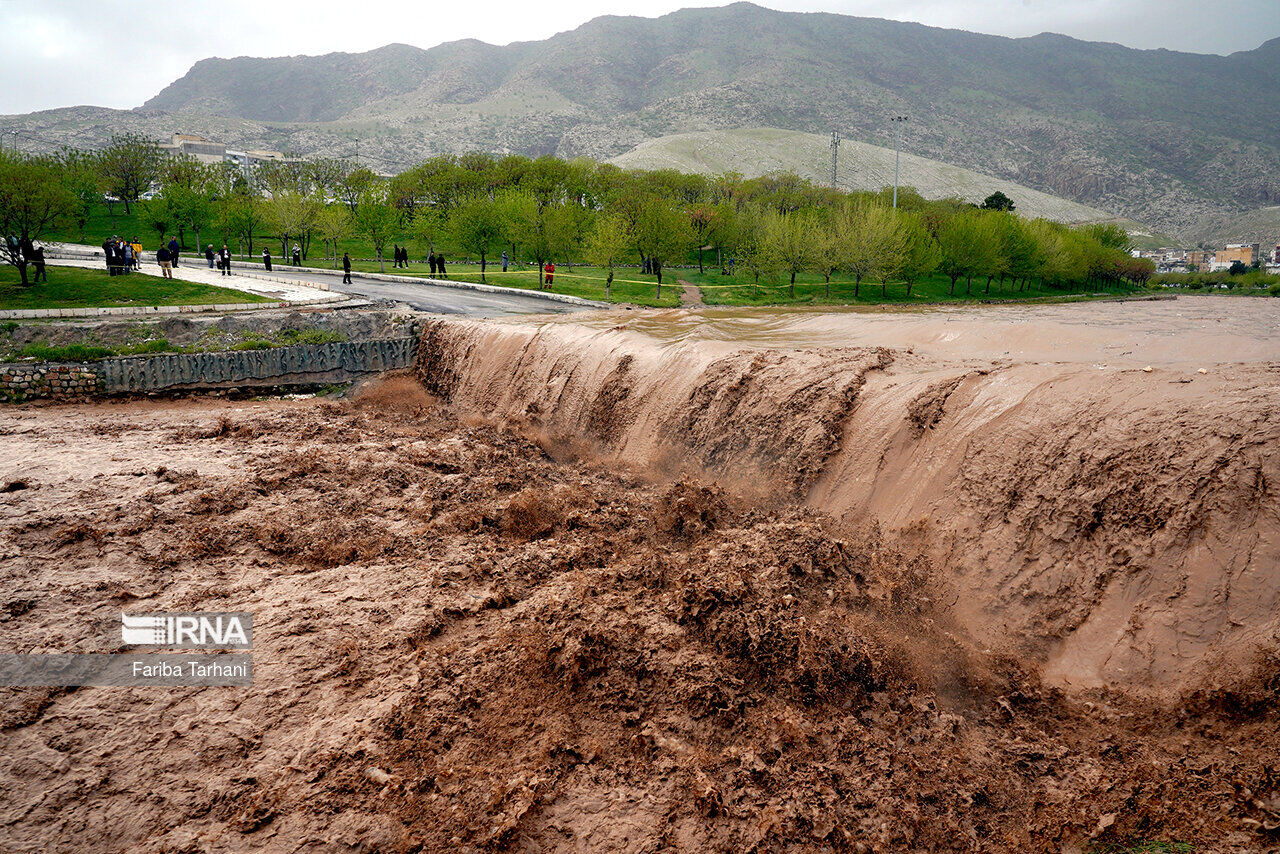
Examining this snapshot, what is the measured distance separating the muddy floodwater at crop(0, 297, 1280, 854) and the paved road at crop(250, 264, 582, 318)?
16486 mm

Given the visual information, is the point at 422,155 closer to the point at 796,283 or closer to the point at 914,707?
the point at 796,283

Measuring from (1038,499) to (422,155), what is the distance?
20382 centimetres

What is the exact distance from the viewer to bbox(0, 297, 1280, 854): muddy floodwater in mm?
5520

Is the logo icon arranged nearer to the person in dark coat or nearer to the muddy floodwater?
the muddy floodwater

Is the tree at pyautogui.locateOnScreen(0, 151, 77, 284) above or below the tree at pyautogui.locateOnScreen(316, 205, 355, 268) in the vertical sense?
below

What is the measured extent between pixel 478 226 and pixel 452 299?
15119mm

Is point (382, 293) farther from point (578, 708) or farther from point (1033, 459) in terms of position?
point (1033, 459)

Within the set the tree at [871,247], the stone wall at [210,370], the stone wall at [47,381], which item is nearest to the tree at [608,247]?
the tree at [871,247]

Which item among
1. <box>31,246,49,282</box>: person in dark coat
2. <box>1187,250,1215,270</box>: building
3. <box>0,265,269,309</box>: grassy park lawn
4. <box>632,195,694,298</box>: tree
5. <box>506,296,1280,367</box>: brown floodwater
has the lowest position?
<box>506,296,1280,367</box>: brown floodwater

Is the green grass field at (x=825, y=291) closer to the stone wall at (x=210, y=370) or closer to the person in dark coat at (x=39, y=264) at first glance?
the stone wall at (x=210, y=370)

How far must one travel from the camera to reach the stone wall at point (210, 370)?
19.3 meters

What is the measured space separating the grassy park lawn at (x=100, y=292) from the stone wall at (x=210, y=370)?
17.7 ft

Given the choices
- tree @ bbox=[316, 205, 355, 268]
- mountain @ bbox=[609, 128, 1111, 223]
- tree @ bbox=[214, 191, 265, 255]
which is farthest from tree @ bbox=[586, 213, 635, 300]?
mountain @ bbox=[609, 128, 1111, 223]

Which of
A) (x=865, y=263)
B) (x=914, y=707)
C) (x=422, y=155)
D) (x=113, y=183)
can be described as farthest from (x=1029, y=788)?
(x=422, y=155)
